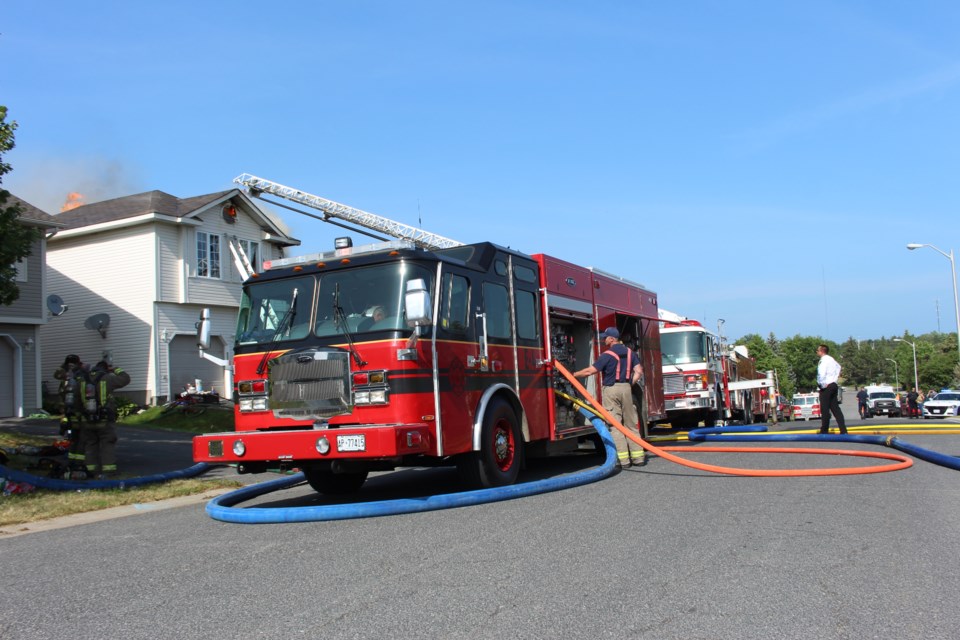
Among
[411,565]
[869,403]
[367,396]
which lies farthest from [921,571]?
[869,403]

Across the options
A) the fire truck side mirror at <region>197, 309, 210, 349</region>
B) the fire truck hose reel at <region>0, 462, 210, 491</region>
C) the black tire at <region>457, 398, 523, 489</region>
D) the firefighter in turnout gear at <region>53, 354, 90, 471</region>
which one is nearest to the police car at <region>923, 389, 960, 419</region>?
the black tire at <region>457, 398, 523, 489</region>

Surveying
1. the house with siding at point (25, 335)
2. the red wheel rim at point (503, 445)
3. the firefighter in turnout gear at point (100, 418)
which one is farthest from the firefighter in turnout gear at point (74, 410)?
the house with siding at point (25, 335)

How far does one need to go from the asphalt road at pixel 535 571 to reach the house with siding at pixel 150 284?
18990 millimetres

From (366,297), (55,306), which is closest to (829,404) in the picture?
(366,297)

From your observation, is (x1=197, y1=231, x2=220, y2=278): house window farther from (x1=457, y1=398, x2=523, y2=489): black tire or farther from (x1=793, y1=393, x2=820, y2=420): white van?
(x1=793, y1=393, x2=820, y2=420): white van

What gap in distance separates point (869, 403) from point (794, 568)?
47.4m

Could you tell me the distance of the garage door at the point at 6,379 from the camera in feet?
74.4

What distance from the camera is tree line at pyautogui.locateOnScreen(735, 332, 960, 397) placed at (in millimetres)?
118625

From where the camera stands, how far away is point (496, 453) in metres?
8.90

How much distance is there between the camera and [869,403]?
47844 mm

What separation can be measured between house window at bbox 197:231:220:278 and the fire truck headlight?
21.0 m

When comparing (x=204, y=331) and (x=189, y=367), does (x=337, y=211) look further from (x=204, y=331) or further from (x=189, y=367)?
(x=204, y=331)

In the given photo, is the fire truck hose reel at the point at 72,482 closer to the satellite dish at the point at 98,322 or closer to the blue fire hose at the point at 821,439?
the blue fire hose at the point at 821,439

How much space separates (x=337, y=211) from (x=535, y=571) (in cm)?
3198
